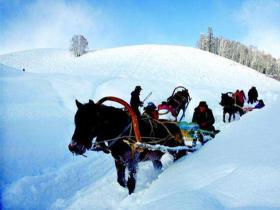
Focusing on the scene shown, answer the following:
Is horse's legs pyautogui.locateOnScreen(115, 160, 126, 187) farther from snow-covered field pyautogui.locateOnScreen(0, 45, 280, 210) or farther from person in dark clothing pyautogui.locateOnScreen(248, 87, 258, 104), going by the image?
person in dark clothing pyautogui.locateOnScreen(248, 87, 258, 104)

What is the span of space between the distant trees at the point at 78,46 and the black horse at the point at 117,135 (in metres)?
59.5

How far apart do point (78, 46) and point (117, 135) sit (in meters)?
Result: 62.5

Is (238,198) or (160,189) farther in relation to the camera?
(160,189)

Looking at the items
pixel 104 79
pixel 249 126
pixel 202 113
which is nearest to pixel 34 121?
pixel 202 113

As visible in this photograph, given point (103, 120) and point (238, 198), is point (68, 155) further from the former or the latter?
point (238, 198)

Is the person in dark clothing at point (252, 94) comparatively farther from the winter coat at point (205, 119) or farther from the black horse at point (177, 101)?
the winter coat at point (205, 119)

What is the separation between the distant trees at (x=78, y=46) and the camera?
65.5 metres

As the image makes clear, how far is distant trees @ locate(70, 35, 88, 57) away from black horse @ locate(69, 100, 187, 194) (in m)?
59.5

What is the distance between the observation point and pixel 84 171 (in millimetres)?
8359

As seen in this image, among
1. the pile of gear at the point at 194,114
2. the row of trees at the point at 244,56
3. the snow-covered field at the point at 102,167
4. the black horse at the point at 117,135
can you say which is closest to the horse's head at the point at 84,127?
the black horse at the point at 117,135

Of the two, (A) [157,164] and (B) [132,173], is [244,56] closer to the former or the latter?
(A) [157,164]

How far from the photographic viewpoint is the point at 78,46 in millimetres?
66250

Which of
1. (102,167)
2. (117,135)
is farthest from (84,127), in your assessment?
(102,167)

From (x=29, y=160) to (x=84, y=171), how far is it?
1.59 meters
